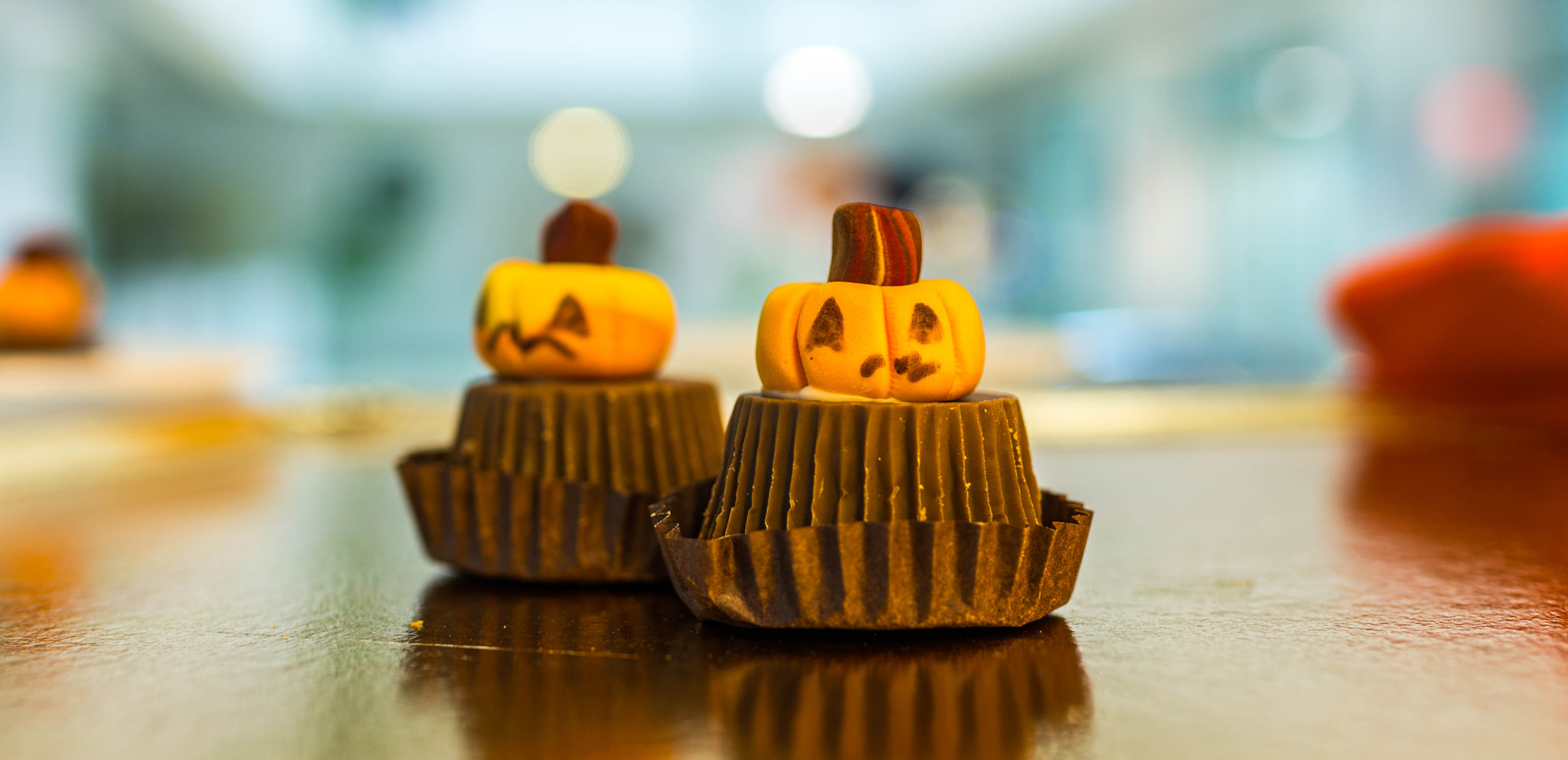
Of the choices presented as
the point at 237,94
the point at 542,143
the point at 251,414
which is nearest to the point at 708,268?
the point at 542,143

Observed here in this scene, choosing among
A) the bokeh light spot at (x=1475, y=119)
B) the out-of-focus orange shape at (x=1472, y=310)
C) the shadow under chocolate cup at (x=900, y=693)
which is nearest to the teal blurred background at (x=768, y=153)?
the bokeh light spot at (x=1475, y=119)

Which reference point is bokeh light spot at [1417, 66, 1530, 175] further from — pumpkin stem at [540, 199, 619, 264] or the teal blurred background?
pumpkin stem at [540, 199, 619, 264]

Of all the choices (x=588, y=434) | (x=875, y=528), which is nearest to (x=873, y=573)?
(x=875, y=528)

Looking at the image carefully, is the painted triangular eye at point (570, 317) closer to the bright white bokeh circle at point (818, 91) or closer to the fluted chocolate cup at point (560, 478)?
the fluted chocolate cup at point (560, 478)

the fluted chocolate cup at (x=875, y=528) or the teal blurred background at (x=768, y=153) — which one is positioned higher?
the teal blurred background at (x=768, y=153)

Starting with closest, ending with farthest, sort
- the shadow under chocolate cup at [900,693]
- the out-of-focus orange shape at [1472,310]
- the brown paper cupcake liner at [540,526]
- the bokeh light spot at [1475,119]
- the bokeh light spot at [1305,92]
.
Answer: the shadow under chocolate cup at [900,693]
the brown paper cupcake liner at [540,526]
the out-of-focus orange shape at [1472,310]
the bokeh light spot at [1475,119]
the bokeh light spot at [1305,92]

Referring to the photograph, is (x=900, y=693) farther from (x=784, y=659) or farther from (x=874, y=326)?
(x=874, y=326)
